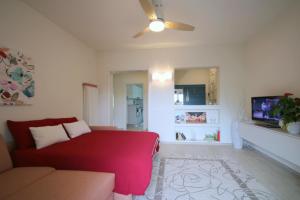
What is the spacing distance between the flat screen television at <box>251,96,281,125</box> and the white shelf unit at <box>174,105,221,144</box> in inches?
38.0

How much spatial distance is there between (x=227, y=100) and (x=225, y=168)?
2.10m

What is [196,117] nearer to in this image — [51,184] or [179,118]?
[179,118]

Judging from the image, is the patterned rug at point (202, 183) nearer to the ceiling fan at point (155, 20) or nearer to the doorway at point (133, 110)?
the ceiling fan at point (155, 20)

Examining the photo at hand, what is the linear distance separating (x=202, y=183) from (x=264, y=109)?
79.5 inches

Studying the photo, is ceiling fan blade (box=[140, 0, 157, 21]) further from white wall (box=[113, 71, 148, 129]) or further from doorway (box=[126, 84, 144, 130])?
doorway (box=[126, 84, 144, 130])

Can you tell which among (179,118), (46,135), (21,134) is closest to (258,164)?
(179,118)

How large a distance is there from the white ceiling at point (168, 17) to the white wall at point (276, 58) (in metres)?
0.20

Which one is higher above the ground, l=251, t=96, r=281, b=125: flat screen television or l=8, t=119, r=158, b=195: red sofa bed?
l=251, t=96, r=281, b=125: flat screen television

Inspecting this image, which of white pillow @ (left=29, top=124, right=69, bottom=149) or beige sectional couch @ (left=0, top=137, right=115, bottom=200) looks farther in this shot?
white pillow @ (left=29, top=124, right=69, bottom=149)

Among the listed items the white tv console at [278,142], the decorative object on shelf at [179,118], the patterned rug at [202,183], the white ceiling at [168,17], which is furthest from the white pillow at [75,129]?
the white tv console at [278,142]

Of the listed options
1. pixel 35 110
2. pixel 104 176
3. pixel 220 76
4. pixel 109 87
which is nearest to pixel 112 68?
pixel 109 87

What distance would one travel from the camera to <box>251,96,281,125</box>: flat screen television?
2.88 m

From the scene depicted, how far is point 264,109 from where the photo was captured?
10.4 ft

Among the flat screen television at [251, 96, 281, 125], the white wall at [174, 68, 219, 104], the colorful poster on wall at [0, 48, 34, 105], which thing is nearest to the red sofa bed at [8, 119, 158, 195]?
the colorful poster on wall at [0, 48, 34, 105]
